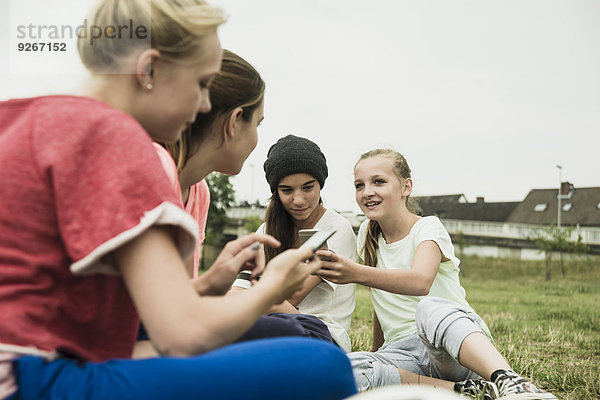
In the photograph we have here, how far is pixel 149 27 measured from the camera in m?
1.58

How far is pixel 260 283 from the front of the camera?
1.48m

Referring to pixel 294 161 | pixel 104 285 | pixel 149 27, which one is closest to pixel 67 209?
pixel 104 285

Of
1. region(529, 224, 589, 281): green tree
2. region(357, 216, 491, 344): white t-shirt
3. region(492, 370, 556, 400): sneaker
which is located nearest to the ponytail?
region(357, 216, 491, 344): white t-shirt

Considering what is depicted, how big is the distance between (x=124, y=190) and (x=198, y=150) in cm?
135

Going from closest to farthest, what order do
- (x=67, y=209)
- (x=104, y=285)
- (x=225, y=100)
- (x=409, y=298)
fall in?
(x=67, y=209) < (x=104, y=285) < (x=225, y=100) < (x=409, y=298)

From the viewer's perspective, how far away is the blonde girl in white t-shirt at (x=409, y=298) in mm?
2752

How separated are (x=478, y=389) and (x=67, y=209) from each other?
229cm

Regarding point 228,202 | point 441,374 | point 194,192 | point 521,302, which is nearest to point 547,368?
point 441,374

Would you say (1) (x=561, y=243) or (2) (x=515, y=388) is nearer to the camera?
(2) (x=515, y=388)

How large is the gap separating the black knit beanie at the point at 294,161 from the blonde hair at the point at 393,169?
11.3 inches

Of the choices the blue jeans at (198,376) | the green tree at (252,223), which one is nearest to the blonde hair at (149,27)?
the blue jeans at (198,376)

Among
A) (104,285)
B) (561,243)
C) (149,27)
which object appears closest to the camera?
(104,285)

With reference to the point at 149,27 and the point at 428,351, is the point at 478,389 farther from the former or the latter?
the point at 149,27

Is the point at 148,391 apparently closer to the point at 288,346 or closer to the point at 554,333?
the point at 288,346
